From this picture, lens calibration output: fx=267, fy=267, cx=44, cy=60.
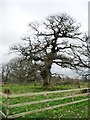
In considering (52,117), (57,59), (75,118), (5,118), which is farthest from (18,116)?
(57,59)

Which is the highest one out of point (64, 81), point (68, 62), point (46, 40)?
point (46, 40)

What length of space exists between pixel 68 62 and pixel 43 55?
3298 millimetres

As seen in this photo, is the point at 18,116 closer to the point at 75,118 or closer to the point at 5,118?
the point at 5,118

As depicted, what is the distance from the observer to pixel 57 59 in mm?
33500

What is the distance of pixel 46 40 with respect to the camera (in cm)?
3422

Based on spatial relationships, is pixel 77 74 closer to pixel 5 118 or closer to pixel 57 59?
pixel 57 59

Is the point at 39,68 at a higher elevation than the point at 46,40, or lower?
lower

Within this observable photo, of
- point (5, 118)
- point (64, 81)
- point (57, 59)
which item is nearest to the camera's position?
point (5, 118)

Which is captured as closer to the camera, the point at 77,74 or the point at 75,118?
the point at 75,118

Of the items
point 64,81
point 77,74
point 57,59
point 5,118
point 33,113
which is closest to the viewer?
point 5,118

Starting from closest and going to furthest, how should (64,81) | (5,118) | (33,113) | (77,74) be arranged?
(5,118)
(33,113)
(77,74)
(64,81)

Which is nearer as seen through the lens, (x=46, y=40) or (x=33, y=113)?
(x=33, y=113)

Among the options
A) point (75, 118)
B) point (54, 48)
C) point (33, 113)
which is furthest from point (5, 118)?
point (54, 48)

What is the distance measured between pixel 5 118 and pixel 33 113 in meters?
1.71
